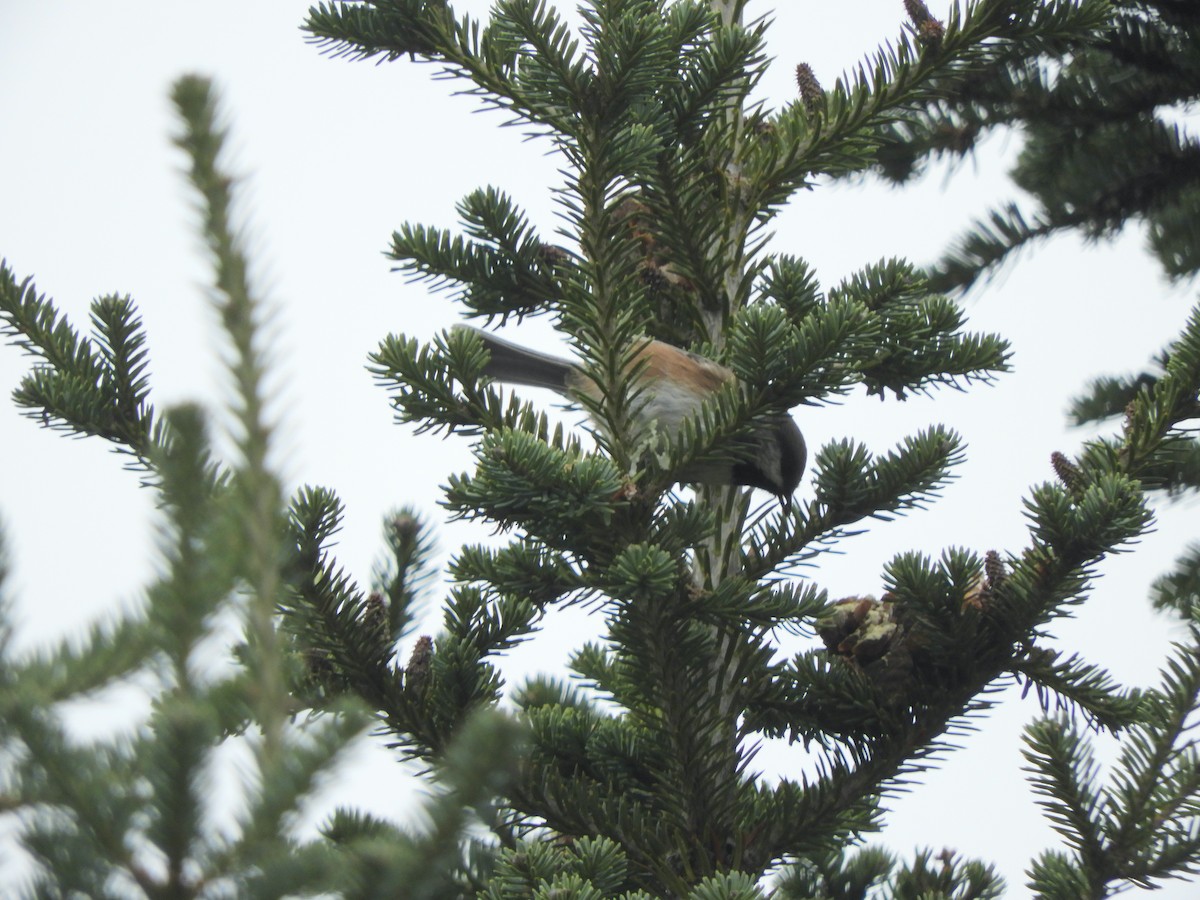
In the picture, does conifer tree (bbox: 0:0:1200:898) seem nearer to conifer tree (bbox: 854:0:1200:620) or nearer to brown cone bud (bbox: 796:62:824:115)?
brown cone bud (bbox: 796:62:824:115)

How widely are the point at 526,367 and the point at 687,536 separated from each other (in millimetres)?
1231

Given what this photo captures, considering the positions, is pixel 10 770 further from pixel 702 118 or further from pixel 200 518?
pixel 702 118

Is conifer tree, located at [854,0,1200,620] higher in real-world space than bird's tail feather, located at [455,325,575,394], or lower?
higher

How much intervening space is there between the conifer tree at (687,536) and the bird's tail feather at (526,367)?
578mm

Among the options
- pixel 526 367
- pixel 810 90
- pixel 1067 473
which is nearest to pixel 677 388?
pixel 526 367

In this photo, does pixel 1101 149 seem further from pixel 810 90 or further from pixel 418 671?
pixel 418 671

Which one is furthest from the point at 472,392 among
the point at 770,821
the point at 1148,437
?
the point at 1148,437

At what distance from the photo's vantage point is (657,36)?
217 centimetres

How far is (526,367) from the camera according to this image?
10.8 feet

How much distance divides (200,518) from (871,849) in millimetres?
2222

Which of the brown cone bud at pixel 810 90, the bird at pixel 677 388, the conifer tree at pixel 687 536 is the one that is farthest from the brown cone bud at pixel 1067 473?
the brown cone bud at pixel 810 90

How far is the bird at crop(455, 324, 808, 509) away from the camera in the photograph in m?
2.80

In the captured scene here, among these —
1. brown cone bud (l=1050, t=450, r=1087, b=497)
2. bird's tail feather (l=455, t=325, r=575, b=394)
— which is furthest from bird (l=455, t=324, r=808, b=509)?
brown cone bud (l=1050, t=450, r=1087, b=497)

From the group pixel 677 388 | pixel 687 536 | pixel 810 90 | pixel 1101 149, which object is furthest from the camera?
pixel 1101 149
